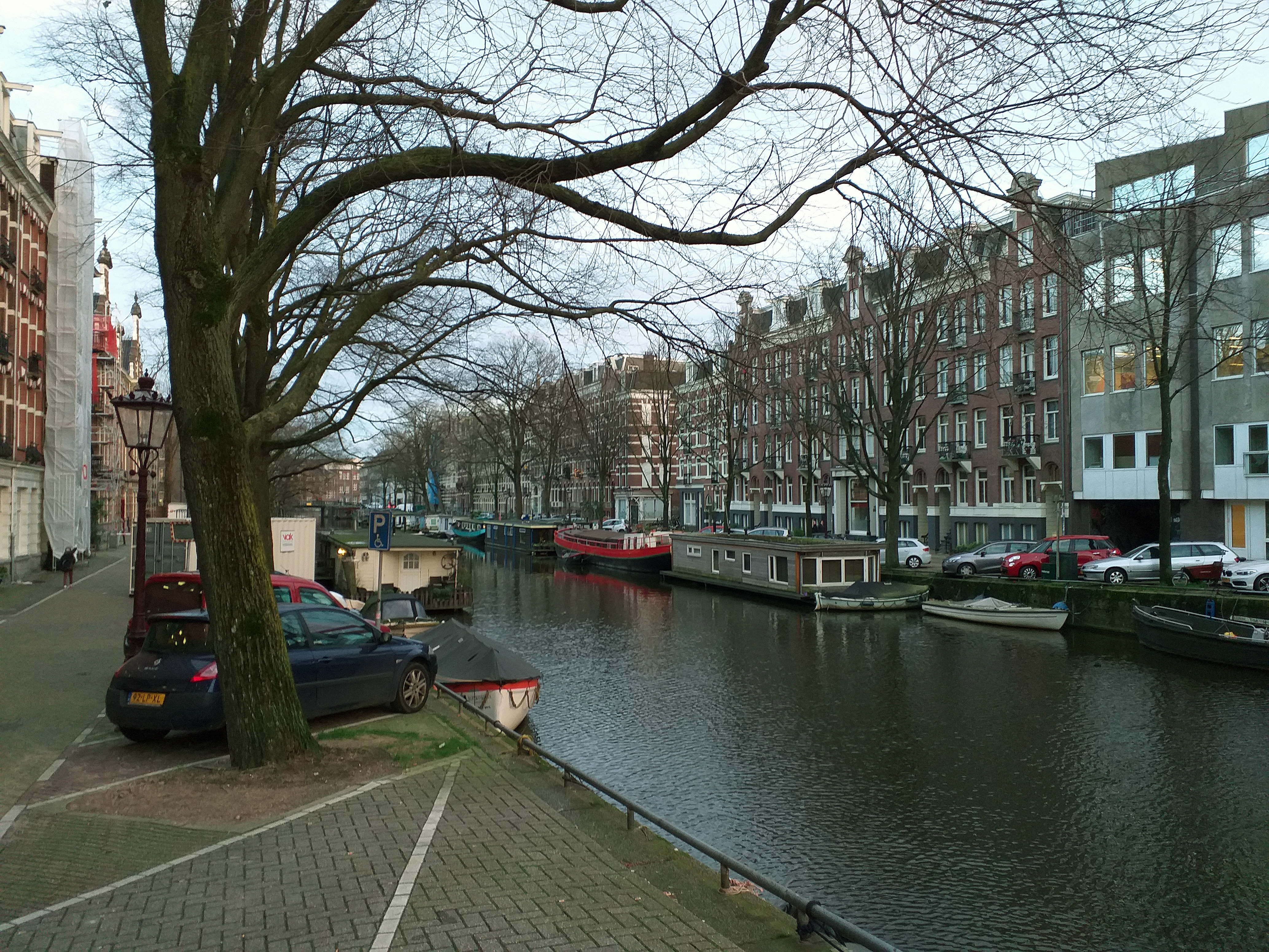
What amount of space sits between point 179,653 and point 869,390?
1183 inches

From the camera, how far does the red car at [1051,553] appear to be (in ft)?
116

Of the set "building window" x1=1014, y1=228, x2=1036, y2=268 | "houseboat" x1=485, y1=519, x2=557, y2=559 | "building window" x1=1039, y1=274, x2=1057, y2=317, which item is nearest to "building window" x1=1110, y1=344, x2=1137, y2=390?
"building window" x1=1039, y1=274, x2=1057, y2=317

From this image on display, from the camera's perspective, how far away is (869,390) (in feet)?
118

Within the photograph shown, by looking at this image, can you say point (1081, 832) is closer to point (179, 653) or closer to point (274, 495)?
point (179, 653)

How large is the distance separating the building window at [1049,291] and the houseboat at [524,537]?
55485 millimetres

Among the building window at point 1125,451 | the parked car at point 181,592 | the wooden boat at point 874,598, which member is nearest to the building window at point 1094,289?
the parked car at point 181,592

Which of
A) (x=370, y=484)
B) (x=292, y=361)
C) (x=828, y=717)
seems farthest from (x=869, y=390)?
(x=370, y=484)

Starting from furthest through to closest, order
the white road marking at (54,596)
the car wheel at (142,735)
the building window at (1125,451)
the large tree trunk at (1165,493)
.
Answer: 1. the building window at (1125,451)
2. the large tree trunk at (1165,493)
3. the white road marking at (54,596)
4. the car wheel at (142,735)

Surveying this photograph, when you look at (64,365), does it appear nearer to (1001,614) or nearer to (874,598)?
(874,598)

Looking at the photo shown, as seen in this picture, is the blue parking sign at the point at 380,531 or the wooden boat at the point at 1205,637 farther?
the wooden boat at the point at 1205,637

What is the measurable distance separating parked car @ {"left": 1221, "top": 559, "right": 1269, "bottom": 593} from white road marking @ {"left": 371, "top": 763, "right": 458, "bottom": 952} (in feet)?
89.0

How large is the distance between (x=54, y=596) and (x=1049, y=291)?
29676mm

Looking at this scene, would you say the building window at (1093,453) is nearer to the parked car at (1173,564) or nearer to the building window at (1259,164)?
the parked car at (1173,564)

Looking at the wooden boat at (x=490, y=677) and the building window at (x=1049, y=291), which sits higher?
the building window at (x=1049, y=291)
